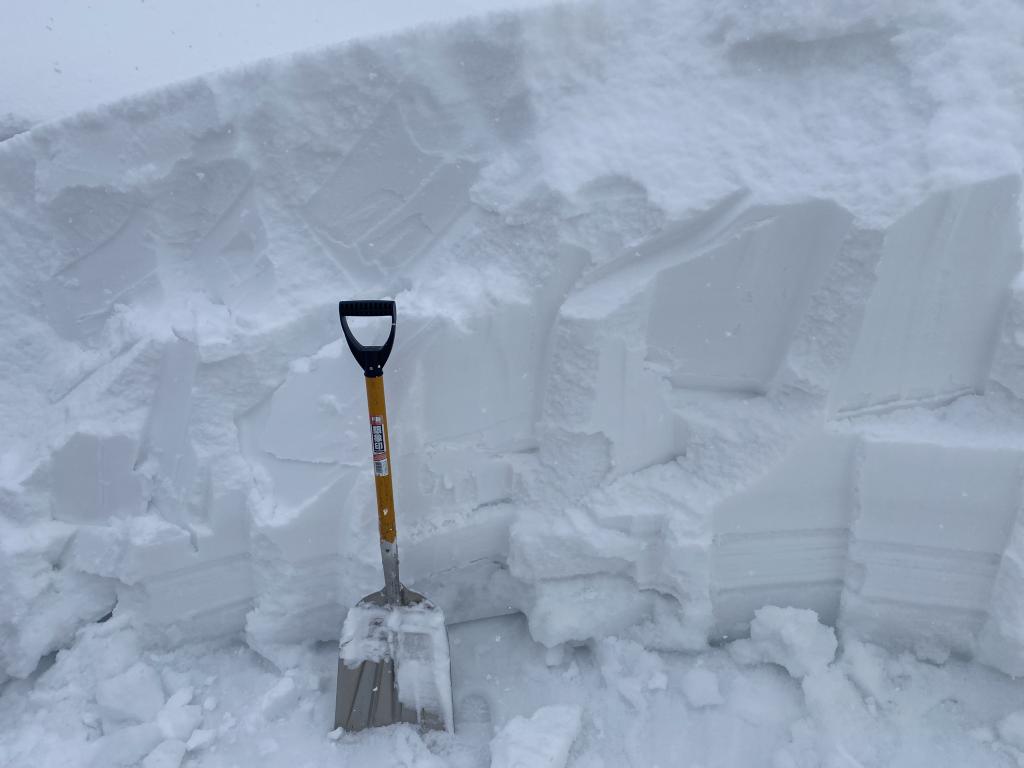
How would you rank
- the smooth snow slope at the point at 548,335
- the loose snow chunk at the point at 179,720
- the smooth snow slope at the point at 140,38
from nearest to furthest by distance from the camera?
the smooth snow slope at the point at 548,335
the loose snow chunk at the point at 179,720
the smooth snow slope at the point at 140,38

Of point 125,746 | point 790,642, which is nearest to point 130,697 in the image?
point 125,746

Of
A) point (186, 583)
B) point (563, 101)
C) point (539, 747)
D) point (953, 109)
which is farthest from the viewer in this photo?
point (186, 583)

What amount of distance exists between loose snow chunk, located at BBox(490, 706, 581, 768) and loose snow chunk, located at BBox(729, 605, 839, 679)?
1.78 ft

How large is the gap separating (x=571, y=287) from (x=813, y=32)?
0.85m

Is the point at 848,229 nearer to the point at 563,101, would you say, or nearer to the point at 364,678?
the point at 563,101

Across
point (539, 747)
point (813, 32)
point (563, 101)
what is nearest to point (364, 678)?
point (539, 747)

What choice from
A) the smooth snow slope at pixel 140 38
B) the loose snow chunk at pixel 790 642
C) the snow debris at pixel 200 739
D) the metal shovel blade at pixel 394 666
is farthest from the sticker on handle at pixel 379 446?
the smooth snow slope at pixel 140 38

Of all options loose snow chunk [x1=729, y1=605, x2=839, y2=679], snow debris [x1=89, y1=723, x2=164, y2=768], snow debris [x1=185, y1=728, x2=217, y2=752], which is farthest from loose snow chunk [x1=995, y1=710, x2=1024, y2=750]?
snow debris [x1=89, y1=723, x2=164, y2=768]

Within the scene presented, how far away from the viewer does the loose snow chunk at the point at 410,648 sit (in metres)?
1.76

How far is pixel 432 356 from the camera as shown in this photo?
69.9 inches

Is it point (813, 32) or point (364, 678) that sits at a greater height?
point (813, 32)

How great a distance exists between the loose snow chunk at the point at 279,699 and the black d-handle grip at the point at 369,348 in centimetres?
90

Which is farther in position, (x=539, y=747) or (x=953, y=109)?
(x=539, y=747)

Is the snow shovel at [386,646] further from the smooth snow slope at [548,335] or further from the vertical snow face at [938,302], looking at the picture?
the vertical snow face at [938,302]
